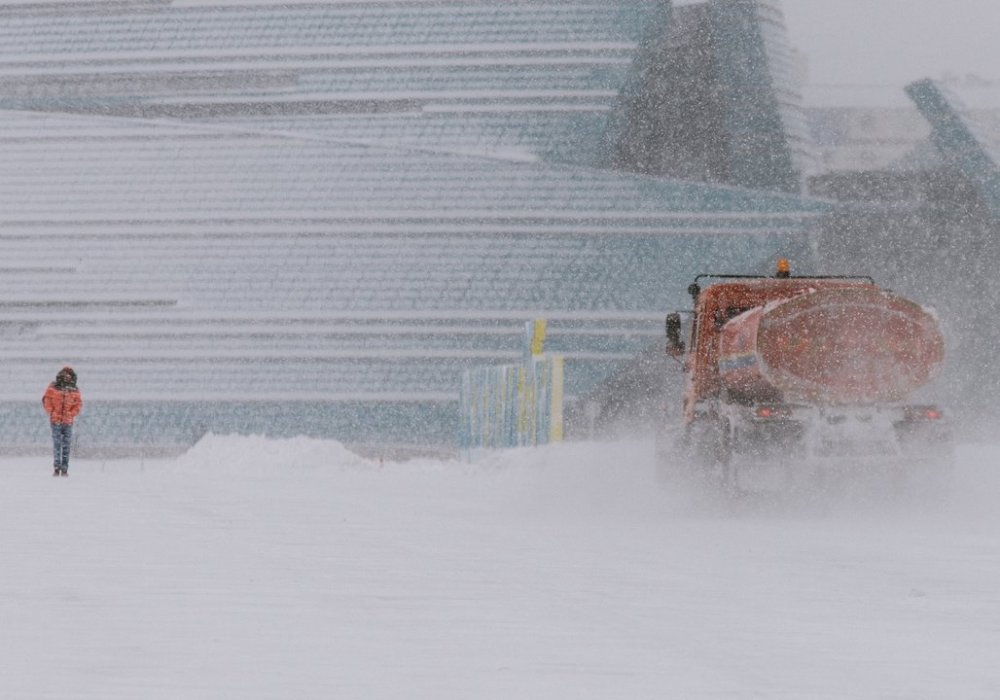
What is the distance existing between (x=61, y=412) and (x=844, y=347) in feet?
49.7

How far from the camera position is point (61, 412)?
1072 inches

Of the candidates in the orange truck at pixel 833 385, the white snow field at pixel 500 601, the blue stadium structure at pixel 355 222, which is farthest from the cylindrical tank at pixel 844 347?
the blue stadium structure at pixel 355 222

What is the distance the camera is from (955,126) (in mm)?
52562

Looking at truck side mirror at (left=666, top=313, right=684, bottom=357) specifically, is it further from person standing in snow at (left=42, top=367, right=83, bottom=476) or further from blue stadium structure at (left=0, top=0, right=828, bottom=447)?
blue stadium structure at (left=0, top=0, right=828, bottom=447)

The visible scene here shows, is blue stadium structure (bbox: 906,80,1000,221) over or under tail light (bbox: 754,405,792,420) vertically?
over

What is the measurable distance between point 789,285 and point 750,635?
10.6m

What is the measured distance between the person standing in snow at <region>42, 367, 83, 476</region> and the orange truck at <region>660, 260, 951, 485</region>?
1370 cm

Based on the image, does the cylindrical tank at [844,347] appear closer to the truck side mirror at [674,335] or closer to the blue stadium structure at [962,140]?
the truck side mirror at [674,335]

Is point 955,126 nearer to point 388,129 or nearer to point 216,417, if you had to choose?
point 388,129

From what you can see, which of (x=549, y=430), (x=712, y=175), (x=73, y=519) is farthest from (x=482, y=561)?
(x=712, y=175)

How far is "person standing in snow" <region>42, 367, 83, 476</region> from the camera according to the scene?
27188 millimetres

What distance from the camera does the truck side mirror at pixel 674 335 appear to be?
1875 centimetres

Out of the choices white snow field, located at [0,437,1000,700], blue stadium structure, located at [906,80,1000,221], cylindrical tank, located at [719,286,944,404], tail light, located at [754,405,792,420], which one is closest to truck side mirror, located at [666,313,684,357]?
white snow field, located at [0,437,1000,700]

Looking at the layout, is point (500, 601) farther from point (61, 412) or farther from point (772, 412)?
point (61, 412)
